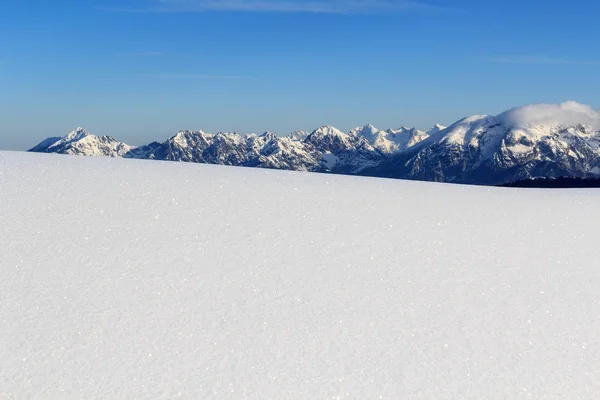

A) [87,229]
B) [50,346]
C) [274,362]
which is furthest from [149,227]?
[274,362]

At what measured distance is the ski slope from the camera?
300 inches

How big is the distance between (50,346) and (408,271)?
649cm

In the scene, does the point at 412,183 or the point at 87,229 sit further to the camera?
the point at 412,183

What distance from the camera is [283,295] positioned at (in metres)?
9.70

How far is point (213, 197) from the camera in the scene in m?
14.7

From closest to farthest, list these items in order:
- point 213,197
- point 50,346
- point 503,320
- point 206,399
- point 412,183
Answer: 1. point 206,399
2. point 50,346
3. point 503,320
4. point 213,197
5. point 412,183

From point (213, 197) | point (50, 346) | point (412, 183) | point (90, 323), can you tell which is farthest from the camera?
point (412, 183)

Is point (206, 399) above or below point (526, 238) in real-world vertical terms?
below

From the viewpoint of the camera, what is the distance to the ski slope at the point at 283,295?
7.62m

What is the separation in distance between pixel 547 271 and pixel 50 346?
9366 mm

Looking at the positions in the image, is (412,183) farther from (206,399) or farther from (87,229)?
(206,399)

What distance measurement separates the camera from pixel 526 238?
13.4 meters

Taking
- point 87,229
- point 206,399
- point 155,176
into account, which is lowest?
point 206,399

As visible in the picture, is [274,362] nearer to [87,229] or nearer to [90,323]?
[90,323]
